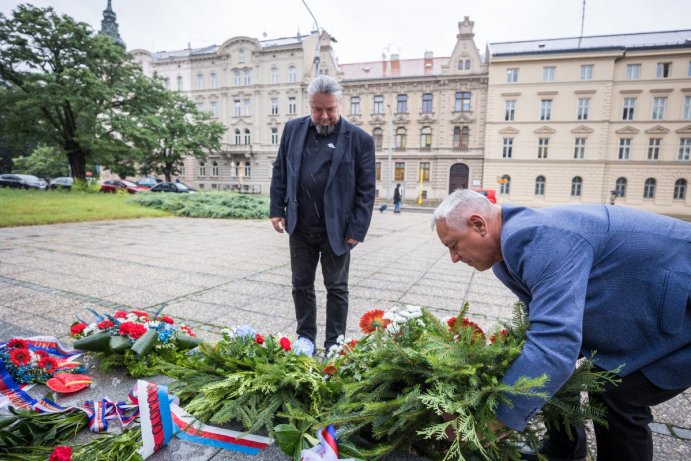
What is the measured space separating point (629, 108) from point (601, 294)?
140 feet

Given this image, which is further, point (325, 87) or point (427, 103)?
point (427, 103)

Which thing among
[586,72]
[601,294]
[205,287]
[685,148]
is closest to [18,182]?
[205,287]

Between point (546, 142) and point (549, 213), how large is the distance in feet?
132

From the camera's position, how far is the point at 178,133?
34469 mm

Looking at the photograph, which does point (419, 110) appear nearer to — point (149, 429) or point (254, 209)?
point (254, 209)

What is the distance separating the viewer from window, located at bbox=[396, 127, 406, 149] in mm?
41094

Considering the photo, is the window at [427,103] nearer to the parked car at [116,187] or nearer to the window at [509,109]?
the window at [509,109]

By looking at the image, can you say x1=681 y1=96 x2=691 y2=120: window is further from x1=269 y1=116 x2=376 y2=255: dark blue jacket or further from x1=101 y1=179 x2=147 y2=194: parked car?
x1=101 y1=179 x2=147 y2=194: parked car

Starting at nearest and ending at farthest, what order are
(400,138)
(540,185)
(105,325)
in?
(105,325), (540,185), (400,138)

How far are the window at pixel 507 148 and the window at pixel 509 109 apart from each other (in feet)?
6.40

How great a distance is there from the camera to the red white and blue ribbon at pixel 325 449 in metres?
1.50

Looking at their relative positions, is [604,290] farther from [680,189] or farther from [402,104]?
[680,189]

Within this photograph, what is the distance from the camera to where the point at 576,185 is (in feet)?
118

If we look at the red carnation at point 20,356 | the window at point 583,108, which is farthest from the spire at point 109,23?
the red carnation at point 20,356
